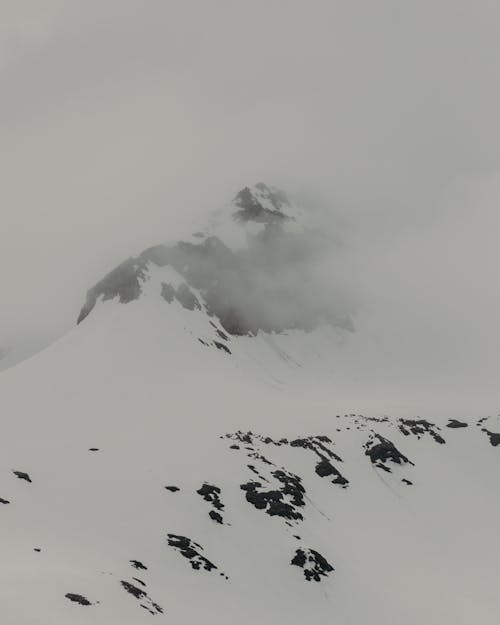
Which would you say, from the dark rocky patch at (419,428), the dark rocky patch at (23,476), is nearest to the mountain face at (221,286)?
the dark rocky patch at (419,428)

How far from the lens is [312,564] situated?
66.6 m

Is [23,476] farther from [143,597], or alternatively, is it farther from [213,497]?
[143,597]

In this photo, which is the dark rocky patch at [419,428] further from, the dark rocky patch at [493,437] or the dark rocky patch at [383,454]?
the dark rocky patch at [383,454]

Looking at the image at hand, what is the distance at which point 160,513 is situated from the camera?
6425 centimetres

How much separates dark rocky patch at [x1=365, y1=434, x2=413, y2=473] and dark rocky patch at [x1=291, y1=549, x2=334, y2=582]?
31.2 m

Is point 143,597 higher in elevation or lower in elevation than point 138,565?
lower

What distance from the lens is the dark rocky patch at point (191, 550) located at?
192 feet

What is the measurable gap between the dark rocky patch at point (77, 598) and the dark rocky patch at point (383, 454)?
62.0 meters

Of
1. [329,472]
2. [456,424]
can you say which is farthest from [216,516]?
[456,424]

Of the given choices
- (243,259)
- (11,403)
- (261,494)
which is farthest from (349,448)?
(243,259)

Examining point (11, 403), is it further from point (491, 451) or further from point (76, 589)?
point (491, 451)

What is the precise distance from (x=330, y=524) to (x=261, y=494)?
9.11m

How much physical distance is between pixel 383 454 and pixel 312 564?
35373 mm

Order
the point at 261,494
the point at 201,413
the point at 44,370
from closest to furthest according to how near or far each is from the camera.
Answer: the point at 261,494
the point at 201,413
the point at 44,370
